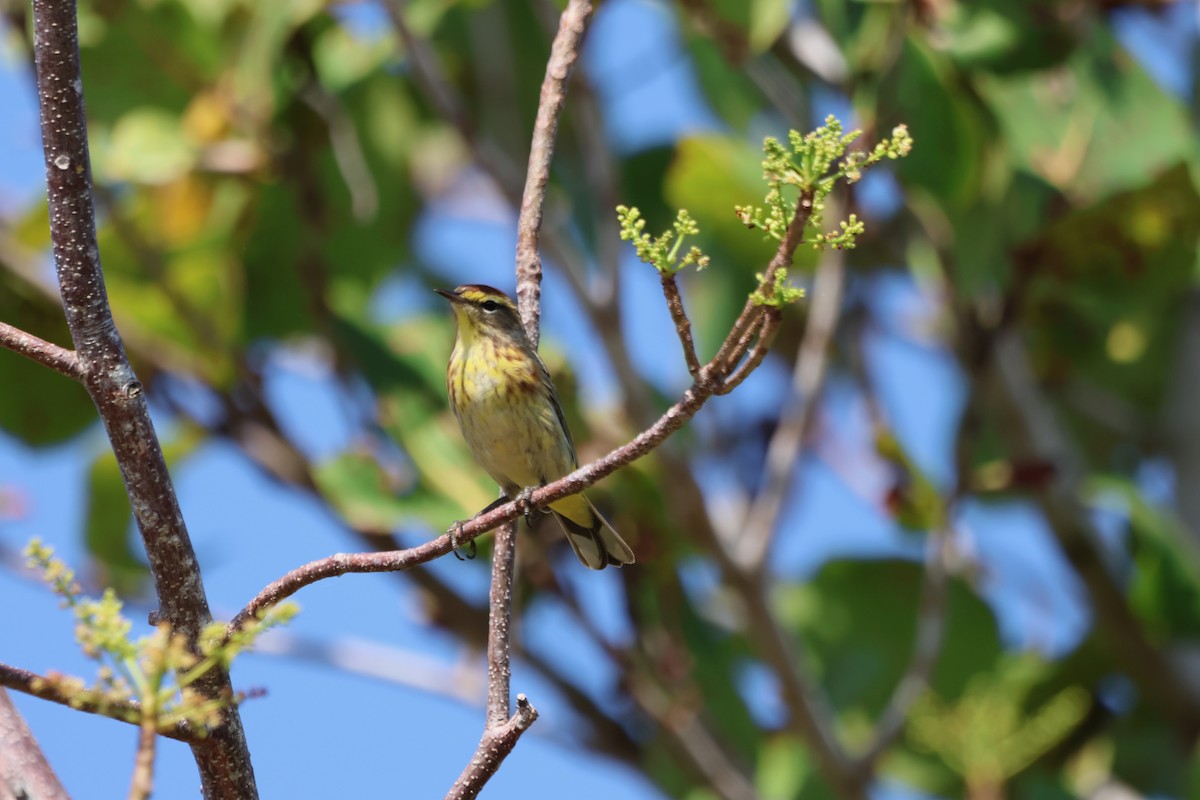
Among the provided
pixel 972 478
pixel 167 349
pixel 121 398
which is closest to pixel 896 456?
pixel 972 478

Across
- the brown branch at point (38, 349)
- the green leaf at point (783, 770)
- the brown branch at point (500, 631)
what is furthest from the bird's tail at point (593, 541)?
the brown branch at point (38, 349)

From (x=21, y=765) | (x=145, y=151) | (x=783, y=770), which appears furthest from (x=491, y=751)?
(x=145, y=151)

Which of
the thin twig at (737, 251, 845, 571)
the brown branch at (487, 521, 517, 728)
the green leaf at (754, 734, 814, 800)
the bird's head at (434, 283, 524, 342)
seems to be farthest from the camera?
the green leaf at (754, 734, 814, 800)

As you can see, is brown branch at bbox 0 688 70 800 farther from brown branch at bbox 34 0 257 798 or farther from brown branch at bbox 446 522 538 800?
brown branch at bbox 446 522 538 800

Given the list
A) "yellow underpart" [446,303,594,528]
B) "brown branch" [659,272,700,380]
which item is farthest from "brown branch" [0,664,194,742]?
"yellow underpart" [446,303,594,528]

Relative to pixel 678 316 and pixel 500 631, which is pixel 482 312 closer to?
pixel 500 631

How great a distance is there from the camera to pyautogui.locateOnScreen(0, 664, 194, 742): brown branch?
5.57ft

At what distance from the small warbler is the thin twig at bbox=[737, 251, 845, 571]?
1061mm

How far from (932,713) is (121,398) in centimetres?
433

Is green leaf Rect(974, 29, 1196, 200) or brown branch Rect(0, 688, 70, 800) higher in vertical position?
green leaf Rect(974, 29, 1196, 200)

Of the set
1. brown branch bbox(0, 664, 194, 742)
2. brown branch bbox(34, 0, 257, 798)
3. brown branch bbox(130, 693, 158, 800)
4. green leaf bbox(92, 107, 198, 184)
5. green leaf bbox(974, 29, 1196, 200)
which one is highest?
green leaf bbox(92, 107, 198, 184)

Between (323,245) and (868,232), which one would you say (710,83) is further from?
(323,245)

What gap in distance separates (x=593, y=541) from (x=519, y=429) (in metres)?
0.42

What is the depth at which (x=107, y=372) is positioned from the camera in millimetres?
2123
